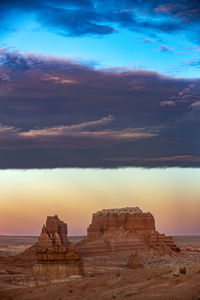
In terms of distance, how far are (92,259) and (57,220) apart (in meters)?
15.7

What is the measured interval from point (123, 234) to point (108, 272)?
48.3 metres

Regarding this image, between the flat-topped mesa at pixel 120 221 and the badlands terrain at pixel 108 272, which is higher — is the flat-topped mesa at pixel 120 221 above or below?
above

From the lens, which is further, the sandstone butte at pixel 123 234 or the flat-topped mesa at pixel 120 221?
the flat-topped mesa at pixel 120 221

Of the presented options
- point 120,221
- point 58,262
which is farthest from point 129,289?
point 120,221

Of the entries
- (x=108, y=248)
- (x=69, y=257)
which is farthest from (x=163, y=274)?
(x=108, y=248)

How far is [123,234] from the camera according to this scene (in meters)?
121

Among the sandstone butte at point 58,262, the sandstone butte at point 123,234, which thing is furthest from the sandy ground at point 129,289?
A: the sandstone butte at point 123,234

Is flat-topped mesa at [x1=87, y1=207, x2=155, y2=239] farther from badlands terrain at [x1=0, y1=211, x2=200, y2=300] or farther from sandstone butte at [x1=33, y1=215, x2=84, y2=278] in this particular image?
sandstone butte at [x1=33, y1=215, x2=84, y2=278]

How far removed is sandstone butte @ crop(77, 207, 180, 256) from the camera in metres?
116

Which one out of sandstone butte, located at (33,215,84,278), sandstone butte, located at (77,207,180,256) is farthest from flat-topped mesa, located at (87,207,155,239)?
sandstone butte, located at (33,215,84,278)

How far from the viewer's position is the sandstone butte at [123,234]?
116 metres

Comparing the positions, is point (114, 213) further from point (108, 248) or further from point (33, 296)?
point (33, 296)

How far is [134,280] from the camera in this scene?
127 ft

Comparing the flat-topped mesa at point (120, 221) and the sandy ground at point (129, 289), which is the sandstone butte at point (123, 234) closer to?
the flat-topped mesa at point (120, 221)
